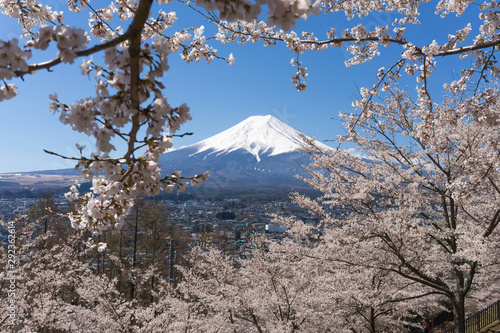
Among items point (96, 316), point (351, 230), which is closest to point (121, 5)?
point (351, 230)

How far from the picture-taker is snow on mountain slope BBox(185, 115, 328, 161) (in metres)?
159

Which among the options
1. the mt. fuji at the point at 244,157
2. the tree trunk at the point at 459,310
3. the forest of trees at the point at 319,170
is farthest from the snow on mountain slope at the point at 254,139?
the tree trunk at the point at 459,310

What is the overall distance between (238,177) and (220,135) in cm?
4919

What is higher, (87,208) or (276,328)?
(87,208)

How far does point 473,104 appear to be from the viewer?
270 cm

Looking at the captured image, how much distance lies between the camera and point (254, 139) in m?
172

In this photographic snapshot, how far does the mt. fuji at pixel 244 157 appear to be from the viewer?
124 metres

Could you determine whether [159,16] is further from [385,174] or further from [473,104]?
[385,174]

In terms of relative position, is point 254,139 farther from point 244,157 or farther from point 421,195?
point 421,195

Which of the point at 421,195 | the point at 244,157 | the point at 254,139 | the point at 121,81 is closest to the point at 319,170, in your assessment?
the point at 421,195

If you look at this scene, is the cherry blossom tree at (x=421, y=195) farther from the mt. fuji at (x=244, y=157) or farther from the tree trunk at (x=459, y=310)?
the mt. fuji at (x=244, y=157)

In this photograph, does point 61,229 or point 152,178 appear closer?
point 152,178

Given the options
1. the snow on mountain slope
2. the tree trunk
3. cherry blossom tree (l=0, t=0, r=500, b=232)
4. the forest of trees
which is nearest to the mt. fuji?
the snow on mountain slope

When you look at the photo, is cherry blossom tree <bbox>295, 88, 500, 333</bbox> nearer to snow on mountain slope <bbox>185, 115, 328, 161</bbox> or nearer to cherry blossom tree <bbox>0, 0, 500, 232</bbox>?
cherry blossom tree <bbox>0, 0, 500, 232</bbox>
